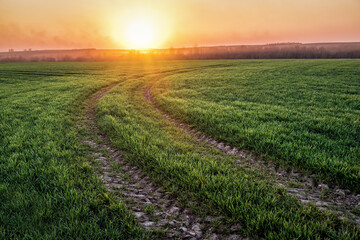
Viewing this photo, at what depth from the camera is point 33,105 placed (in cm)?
1220

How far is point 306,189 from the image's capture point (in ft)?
14.4

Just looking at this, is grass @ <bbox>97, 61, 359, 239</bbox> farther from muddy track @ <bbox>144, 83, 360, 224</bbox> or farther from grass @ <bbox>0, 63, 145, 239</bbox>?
grass @ <bbox>0, 63, 145, 239</bbox>

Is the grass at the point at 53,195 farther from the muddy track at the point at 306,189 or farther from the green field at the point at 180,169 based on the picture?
the muddy track at the point at 306,189

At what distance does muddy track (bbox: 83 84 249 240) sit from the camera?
129 inches

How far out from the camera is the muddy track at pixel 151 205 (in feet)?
10.8

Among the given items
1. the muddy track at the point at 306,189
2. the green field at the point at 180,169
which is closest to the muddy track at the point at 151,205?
the green field at the point at 180,169

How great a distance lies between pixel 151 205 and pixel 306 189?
3537mm

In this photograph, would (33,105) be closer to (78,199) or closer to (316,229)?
(78,199)

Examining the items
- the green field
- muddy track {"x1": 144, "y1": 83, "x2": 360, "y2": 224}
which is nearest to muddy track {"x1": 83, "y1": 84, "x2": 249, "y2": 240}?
the green field

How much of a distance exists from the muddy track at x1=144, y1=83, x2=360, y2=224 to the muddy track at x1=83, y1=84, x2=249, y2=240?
6.60 feet

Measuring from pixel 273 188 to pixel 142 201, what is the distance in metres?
2.96

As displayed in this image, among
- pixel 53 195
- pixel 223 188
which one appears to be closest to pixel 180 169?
pixel 223 188

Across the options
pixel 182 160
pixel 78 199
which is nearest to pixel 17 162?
pixel 78 199

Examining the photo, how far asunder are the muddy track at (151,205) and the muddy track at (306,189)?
2.01m
